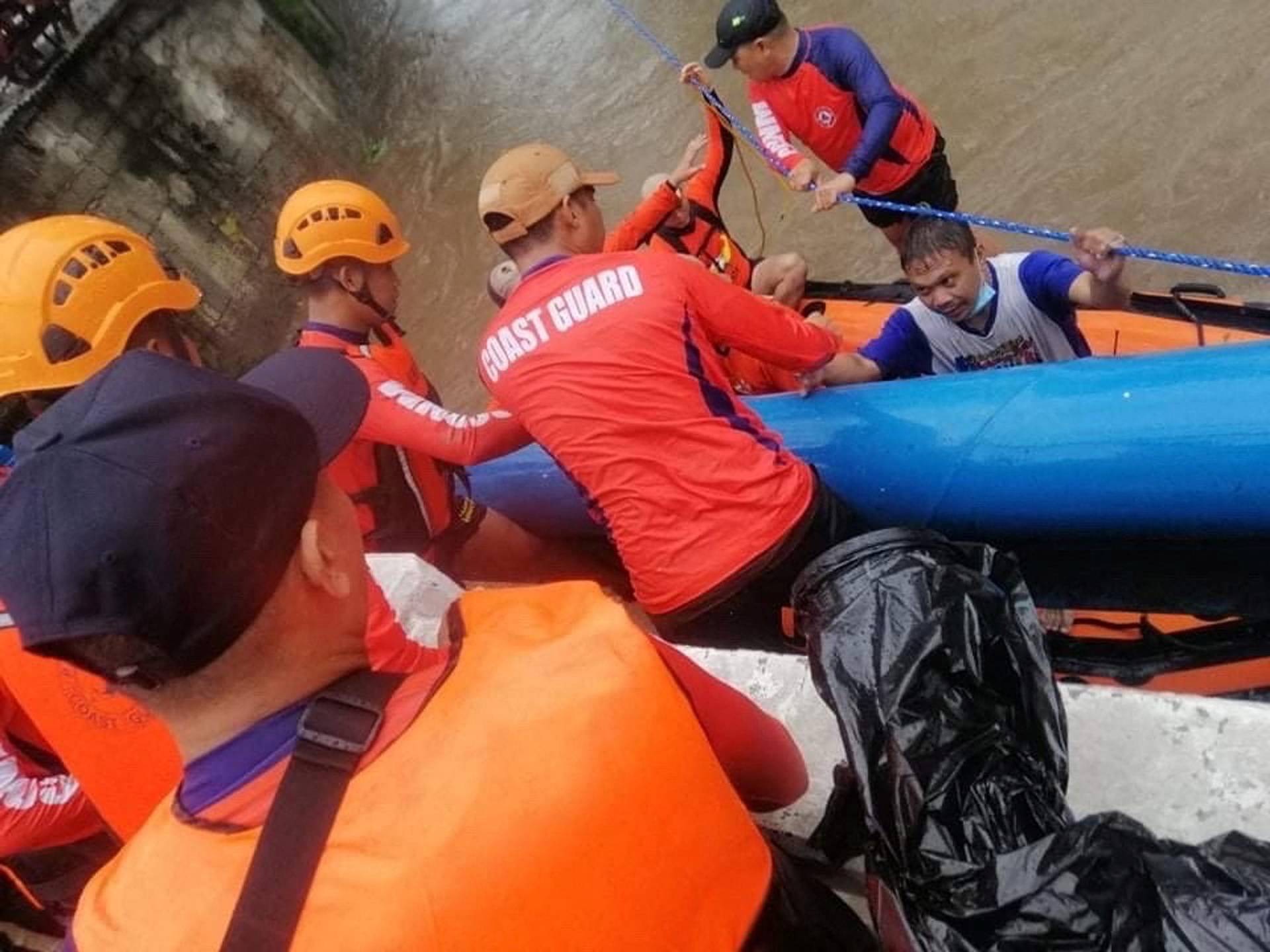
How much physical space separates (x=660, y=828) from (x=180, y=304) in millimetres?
2192

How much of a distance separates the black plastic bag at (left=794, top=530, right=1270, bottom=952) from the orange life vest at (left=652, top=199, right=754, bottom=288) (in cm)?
264

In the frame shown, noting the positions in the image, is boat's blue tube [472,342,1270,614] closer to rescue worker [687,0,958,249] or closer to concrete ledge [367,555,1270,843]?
concrete ledge [367,555,1270,843]

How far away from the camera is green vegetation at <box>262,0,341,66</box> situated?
10204 millimetres

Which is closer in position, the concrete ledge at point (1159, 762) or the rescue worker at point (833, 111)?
the concrete ledge at point (1159, 762)

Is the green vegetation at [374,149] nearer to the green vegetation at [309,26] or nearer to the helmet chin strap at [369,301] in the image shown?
the green vegetation at [309,26]

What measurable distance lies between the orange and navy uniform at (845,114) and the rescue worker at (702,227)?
0.80 feet

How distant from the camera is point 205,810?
2.91ft

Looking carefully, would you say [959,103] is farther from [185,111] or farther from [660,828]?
[185,111]

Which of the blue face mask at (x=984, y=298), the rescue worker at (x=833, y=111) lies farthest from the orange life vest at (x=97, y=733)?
the rescue worker at (x=833, y=111)

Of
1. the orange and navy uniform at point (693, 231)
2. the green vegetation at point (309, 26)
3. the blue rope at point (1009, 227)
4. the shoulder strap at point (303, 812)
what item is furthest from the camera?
the green vegetation at point (309, 26)

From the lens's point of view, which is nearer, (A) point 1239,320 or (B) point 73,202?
(A) point 1239,320

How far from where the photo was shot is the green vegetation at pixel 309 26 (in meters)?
10.2

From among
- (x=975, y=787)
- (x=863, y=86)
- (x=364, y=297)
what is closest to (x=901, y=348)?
(x=863, y=86)

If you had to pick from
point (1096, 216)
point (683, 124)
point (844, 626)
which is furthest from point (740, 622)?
point (683, 124)
